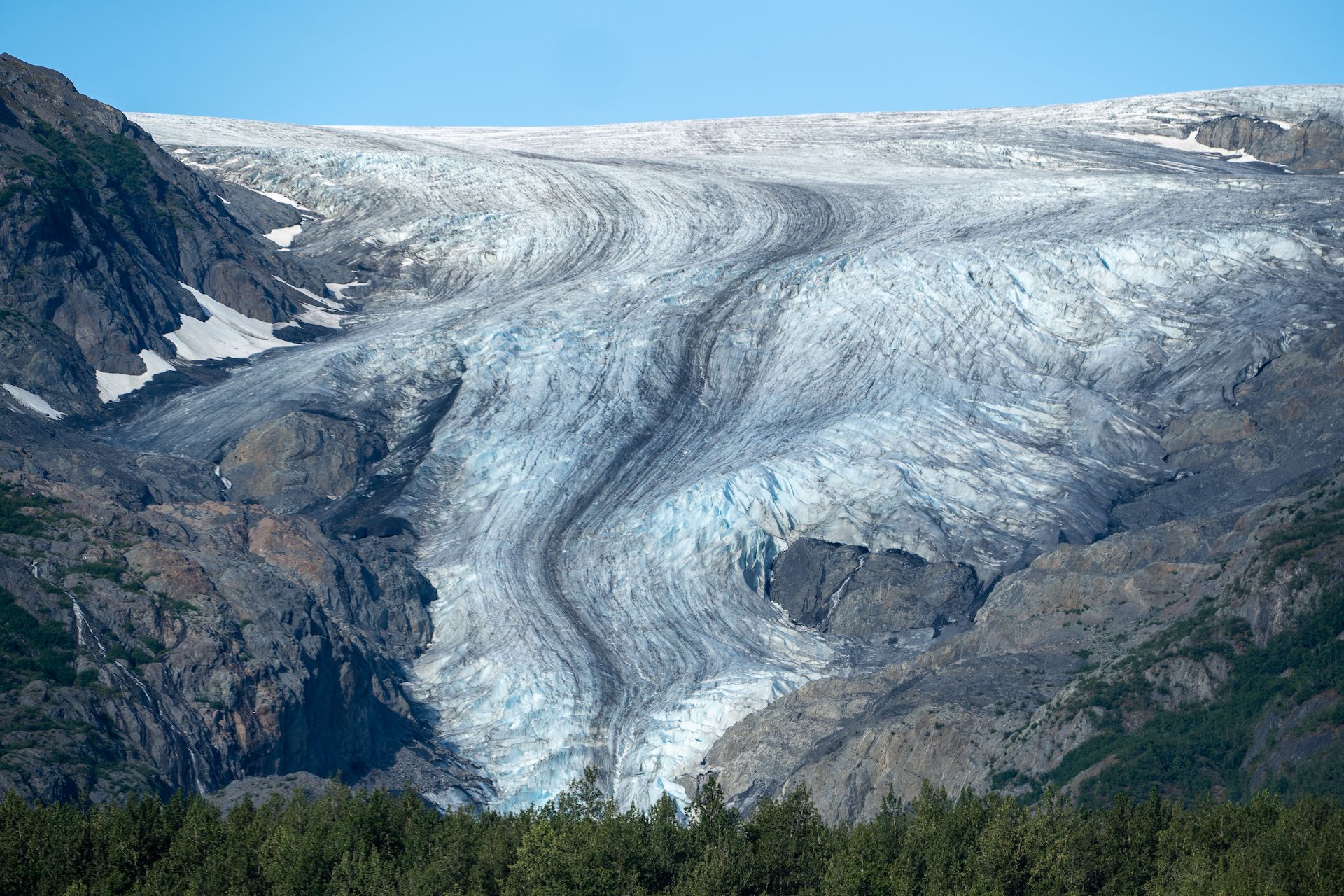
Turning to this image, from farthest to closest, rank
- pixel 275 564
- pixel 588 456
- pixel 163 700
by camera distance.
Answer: pixel 588 456 < pixel 275 564 < pixel 163 700

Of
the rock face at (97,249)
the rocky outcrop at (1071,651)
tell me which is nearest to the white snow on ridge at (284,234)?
the rock face at (97,249)

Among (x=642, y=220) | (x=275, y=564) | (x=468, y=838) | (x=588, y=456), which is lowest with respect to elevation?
(x=468, y=838)

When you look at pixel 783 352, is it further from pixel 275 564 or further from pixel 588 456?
pixel 275 564

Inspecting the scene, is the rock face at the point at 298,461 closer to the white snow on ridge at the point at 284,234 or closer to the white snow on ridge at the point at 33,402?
the white snow on ridge at the point at 33,402

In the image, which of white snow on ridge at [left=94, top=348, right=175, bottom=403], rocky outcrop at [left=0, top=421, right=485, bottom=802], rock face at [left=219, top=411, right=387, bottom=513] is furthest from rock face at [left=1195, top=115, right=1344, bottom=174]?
white snow on ridge at [left=94, top=348, right=175, bottom=403]

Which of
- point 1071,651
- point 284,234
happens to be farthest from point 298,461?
point 1071,651

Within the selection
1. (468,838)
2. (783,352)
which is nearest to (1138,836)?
(468,838)
